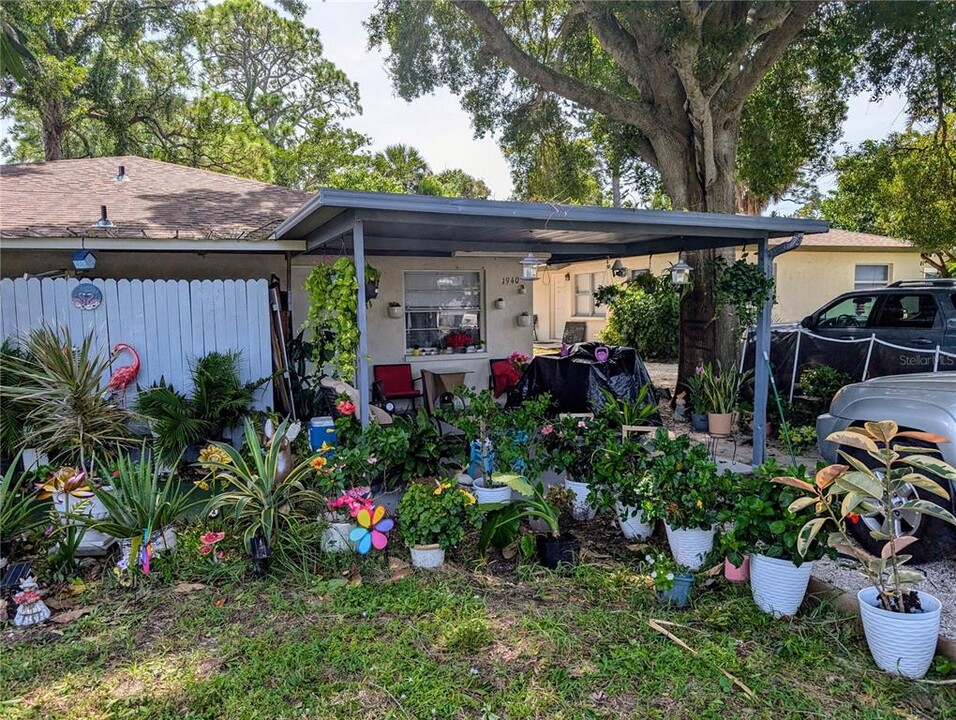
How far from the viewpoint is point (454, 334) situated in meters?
9.12

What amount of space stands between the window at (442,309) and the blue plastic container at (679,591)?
19.9 ft

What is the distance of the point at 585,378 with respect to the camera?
7258mm

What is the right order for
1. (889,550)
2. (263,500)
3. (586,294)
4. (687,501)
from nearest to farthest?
(889,550) → (687,501) → (263,500) → (586,294)

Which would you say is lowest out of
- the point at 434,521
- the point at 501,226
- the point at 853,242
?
the point at 434,521

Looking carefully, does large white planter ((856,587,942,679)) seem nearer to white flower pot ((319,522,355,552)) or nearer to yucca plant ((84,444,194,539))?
white flower pot ((319,522,355,552))

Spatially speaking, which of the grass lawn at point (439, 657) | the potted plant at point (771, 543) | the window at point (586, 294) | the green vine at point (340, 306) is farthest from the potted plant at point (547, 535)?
the window at point (586, 294)

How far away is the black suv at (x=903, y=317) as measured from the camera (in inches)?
294

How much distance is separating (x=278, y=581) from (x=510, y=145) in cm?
1048

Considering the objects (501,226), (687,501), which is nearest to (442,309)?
(501,226)

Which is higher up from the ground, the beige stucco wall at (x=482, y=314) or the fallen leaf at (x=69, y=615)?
the beige stucco wall at (x=482, y=314)

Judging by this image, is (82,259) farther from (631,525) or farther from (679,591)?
(679,591)

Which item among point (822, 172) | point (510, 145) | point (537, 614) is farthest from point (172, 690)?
point (822, 172)

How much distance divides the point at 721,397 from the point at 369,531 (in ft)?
17.2

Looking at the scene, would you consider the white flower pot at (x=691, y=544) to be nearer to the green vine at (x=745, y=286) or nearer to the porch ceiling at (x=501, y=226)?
the porch ceiling at (x=501, y=226)
